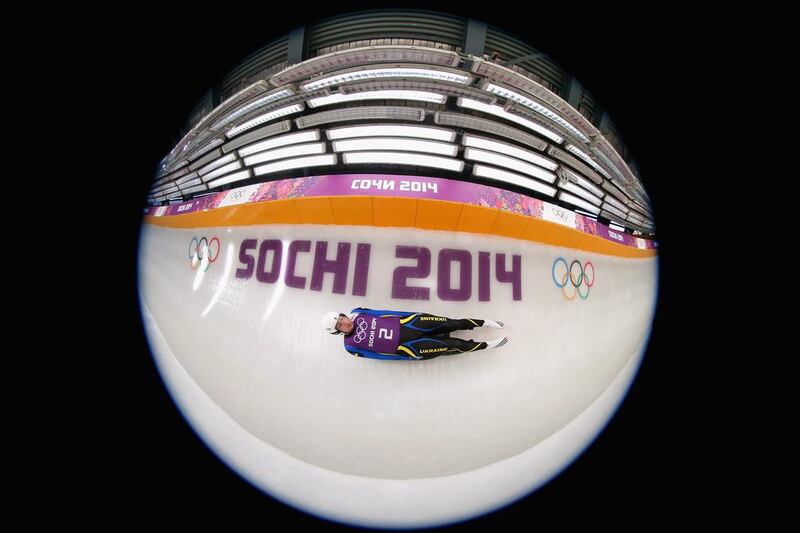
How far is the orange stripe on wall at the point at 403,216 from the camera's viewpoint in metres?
2.28

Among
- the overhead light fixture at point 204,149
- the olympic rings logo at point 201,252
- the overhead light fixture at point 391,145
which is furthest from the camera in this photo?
the olympic rings logo at point 201,252

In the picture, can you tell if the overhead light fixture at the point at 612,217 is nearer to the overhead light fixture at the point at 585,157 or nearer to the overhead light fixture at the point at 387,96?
the overhead light fixture at the point at 585,157

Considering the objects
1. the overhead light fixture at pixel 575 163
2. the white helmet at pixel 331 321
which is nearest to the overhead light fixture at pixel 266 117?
the white helmet at pixel 331 321

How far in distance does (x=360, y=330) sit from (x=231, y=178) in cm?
244

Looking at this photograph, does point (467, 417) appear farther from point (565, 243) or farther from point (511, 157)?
point (511, 157)

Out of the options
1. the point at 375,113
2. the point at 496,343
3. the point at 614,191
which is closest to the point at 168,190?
the point at 375,113

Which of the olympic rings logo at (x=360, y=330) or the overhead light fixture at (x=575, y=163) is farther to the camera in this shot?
the overhead light fixture at (x=575, y=163)

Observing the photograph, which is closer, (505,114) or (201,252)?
(505,114)

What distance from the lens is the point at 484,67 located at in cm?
183

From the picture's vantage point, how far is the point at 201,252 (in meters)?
2.74

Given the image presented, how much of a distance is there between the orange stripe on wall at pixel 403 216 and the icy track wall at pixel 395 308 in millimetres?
14

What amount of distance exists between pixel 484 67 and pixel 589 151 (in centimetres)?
132

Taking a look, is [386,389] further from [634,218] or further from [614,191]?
[634,218]

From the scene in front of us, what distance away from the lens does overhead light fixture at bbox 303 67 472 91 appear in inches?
75.1
